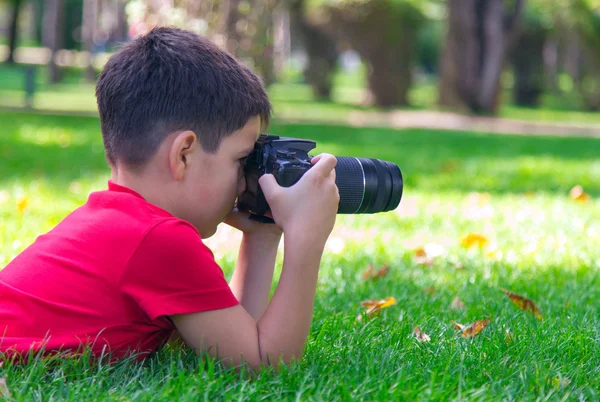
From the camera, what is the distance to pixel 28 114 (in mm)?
11609

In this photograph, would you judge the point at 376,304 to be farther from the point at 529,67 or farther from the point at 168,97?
the point at 529,67

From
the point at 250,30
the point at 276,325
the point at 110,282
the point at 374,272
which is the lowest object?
the point at 374,272

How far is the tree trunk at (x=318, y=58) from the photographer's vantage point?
20.9 meters

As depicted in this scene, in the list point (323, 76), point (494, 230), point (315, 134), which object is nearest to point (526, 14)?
point (323, 76)

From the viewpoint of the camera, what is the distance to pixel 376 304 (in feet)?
9.37

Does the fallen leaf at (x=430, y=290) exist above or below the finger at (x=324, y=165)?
below

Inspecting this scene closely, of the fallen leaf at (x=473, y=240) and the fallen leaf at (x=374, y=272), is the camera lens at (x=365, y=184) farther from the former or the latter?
the fallen leaf at (x=473, y=240)

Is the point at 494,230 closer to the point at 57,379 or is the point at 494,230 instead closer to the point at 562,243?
the point at 562,243

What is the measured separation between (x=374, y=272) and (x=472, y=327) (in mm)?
924

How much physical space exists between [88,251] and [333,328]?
0.87 m

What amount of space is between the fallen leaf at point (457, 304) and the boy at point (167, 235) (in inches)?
41.0

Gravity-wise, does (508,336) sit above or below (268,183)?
below

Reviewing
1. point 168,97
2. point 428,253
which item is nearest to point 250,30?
point 428,253

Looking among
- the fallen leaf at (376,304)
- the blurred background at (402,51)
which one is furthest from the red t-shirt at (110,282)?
the blurred background at (402,51)
